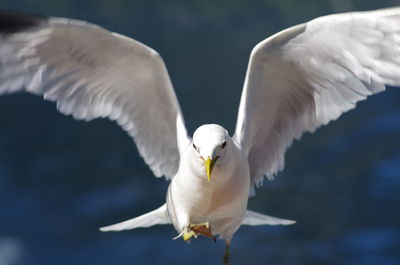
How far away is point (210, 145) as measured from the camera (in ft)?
7.77

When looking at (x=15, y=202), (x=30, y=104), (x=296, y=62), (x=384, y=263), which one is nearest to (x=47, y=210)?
(x=15, y=202)

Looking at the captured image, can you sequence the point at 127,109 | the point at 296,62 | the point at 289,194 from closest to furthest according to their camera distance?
1. the point at 296,62
2. the point at 127,109
3. the point at 289,194

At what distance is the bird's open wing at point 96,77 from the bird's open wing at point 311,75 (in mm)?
295

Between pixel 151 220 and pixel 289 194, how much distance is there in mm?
4711

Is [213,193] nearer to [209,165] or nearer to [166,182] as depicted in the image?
[209,165]

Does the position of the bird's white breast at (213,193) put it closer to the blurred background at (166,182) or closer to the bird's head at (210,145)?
the bird's head at (210,145)

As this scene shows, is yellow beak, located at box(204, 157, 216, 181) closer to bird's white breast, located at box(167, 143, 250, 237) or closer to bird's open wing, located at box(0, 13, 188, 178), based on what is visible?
bird's white breast, located at box(167, 143, 250, 237)

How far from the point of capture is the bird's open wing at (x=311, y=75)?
2.65 meters

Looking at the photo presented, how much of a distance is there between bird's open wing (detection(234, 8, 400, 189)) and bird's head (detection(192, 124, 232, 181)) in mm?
388

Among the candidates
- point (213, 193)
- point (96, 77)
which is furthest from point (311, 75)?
point (96, 77)

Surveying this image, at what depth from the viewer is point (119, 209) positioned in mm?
7508

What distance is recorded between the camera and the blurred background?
746 centimetres

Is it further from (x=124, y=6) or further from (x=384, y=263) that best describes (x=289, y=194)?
(x=124, y=6)

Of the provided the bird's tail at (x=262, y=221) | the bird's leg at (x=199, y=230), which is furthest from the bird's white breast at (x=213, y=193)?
the bird's tail at (x=262, y=221)
